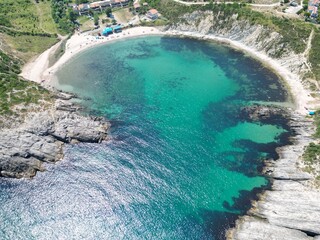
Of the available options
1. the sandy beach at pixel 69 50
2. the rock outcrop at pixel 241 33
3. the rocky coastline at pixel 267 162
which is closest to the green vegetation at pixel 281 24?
the rock outcrop at pixel 241 33

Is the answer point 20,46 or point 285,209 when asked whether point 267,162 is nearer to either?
point 285,209

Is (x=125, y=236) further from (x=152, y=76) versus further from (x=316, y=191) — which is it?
(x=152, y=76)

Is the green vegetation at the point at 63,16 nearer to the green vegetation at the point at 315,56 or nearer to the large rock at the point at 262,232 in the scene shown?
the green vegetation at the point at 315,56

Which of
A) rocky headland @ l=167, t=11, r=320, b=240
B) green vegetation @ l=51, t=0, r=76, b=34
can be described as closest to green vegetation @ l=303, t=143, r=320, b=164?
rocky headland @ l=167, t=11, r=320, b=240

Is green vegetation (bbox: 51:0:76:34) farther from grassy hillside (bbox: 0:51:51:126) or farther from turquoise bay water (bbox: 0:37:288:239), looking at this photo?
grassy hillside (bbox: 0:51:51:126)

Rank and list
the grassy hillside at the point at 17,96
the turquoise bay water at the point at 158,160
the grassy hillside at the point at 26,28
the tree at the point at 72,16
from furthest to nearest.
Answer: the tree at the point at 72,16 < the grassy hillside at the point at 26,28 < the grassy hillside at the point at 17,96 < the turquoise bay water at the point at 158,160

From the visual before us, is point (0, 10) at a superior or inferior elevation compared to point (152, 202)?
superior

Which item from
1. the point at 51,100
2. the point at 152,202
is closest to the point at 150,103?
the point at 51,100

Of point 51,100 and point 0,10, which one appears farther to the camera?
point 0,10
